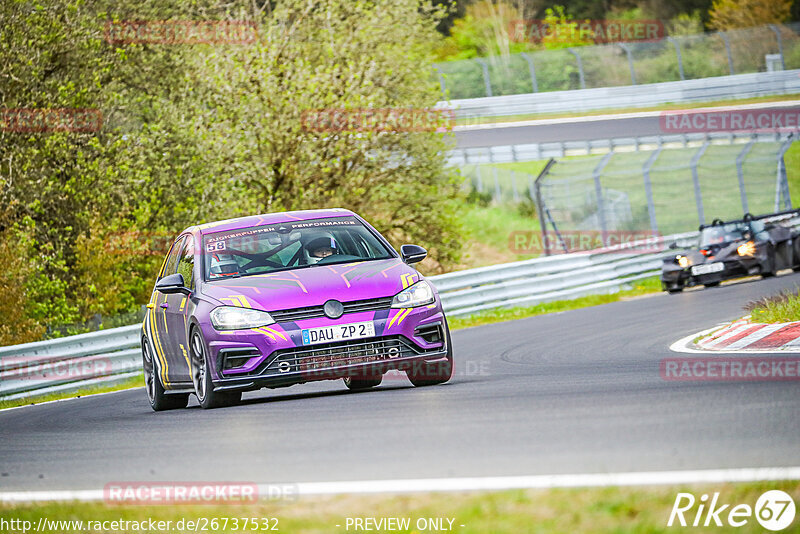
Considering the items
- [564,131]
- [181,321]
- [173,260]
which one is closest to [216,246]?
[181,321]

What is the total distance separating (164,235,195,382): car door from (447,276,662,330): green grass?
365 inches

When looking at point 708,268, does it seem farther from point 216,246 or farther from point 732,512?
point 732,512

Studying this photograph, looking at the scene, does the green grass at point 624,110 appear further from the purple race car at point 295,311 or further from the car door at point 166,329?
the purple race car at point 295,311

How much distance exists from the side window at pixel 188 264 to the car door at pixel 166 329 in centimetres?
18

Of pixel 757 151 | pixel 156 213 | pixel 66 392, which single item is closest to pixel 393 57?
pixel 156 213

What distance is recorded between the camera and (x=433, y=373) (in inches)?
405

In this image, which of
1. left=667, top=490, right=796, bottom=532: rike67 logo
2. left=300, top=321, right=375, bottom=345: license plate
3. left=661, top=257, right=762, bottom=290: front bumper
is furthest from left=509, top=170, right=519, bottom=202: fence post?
left=667, top=490, right=796, bottom=532: rike67 logo

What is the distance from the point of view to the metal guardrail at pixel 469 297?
613 inches

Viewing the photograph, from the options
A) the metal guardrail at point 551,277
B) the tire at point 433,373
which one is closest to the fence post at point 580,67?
the metal guardrail at point 551,277

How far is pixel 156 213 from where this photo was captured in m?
24.2

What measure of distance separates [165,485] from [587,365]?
18.7ft

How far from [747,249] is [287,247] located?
12.9 m

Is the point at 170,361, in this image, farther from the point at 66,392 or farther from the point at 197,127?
the point at 197,127

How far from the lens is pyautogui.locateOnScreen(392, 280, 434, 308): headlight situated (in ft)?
31.8
